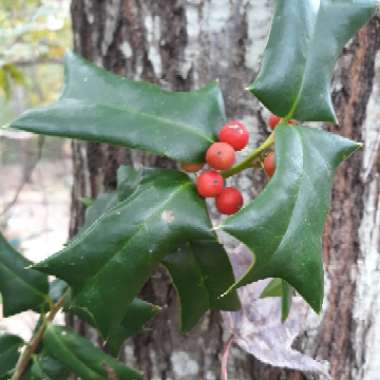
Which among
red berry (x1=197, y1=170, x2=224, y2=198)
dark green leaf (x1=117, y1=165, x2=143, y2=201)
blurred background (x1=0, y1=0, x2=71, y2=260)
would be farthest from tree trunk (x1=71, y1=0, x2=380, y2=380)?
blurred background (x1=0, y1=0, x2=71, y2=260)

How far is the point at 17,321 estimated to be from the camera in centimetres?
379

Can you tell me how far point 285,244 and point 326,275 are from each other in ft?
1.50

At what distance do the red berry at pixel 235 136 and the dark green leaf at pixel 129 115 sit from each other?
0.02 meters

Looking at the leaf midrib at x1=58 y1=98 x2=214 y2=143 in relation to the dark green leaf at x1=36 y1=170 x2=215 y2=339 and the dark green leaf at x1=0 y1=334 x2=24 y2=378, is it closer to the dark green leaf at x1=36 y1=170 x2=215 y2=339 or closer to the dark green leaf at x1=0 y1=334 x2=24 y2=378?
the dark green leaf at x1=36 y1=170 x2=215 y2=339

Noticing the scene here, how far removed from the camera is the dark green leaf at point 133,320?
85 centimetres

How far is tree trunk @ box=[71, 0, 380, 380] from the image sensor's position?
92 centimetres

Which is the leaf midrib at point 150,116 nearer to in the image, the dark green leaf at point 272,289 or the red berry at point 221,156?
the red berry at point 221,156

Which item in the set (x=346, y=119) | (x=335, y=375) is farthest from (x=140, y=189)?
(x=335, y=375)

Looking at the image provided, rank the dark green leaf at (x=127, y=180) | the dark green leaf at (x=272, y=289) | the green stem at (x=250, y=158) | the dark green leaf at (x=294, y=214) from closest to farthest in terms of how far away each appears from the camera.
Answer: the dark green leaf at (x=294, y=214), the green stem at (x=250, y=158), the dark green leaf at (x=127, y=180), the dark green leaf at (x=272, y=289)

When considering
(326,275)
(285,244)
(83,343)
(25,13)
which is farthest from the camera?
(25,13)

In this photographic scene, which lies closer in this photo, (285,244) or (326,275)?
(285,244)

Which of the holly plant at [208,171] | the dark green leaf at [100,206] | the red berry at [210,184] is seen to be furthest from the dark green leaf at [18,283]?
the red berry at [210,184]

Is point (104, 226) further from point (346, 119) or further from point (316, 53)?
point (346, 119)

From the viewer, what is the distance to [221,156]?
668 millimetres
